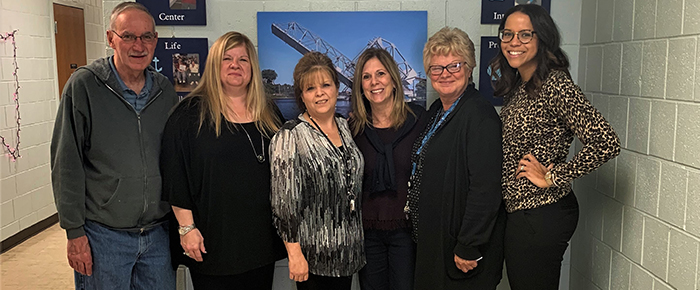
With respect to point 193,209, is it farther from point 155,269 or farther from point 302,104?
point 302,104

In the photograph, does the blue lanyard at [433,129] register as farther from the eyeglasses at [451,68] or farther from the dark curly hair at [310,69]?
the dark curly hair at [310,69]

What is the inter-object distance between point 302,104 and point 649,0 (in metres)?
1.48

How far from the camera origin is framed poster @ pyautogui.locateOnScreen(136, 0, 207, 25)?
8.63 ft

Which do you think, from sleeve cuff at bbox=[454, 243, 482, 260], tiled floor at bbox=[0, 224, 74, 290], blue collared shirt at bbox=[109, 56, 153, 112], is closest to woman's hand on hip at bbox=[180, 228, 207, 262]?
blue collared shirt at bbox=[109, 56, 153, 112]

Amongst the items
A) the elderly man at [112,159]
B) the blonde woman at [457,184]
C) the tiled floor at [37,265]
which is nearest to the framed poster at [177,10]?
the elderly man at [112,159]

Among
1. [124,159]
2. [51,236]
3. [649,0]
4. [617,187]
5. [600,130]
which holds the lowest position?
[51,236]

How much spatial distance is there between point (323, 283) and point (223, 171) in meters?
0.60

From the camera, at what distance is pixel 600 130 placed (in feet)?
5.81

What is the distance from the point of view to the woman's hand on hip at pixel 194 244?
1954 millimetres

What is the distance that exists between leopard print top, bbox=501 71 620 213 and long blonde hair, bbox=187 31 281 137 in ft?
3.09

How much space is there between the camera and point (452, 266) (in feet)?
6.61

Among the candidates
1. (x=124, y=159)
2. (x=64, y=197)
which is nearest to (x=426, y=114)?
(x=124, y=159)

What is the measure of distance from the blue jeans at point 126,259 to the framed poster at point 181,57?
0.90 m

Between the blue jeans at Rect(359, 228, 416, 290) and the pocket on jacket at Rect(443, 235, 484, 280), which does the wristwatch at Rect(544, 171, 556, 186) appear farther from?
the blue jeans at Rect(359, 228, 416, 290)
